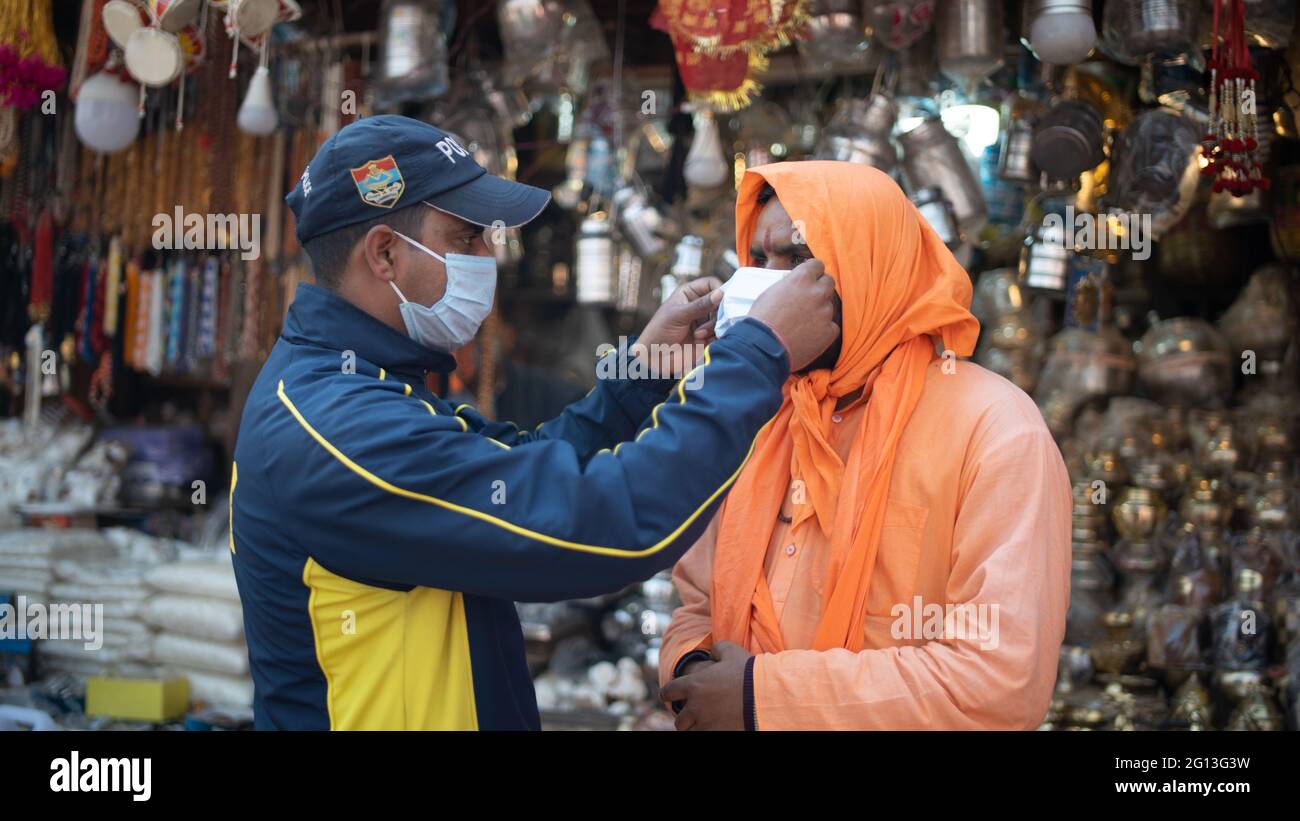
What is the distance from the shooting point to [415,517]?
4.52 feet

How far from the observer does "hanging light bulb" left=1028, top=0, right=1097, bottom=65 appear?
2922 mm

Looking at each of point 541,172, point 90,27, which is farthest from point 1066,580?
point 541,172

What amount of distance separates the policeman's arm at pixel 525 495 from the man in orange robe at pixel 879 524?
0.36 meters

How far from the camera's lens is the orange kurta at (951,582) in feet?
4.93

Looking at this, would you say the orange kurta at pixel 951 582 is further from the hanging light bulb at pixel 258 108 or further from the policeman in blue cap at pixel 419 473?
the hanging light bulb at pixel 258 108

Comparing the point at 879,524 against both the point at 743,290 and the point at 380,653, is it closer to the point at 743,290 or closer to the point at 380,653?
the point at 743,290

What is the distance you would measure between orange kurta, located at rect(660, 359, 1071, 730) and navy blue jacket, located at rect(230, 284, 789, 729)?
A: 35cm

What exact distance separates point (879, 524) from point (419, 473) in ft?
2.39

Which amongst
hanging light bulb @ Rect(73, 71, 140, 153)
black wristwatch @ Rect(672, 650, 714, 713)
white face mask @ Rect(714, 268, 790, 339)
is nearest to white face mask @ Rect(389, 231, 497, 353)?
white face mask @ Rect(714, 268, 790, 339)

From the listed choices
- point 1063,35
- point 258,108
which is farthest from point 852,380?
point 258,108

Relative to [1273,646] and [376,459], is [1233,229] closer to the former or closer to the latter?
[1273,646]

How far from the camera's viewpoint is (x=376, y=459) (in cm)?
138

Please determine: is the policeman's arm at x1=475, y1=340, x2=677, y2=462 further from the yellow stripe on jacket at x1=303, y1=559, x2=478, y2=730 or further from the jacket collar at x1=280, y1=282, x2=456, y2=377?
the yellow stripe on jacket at x1=303, y1=559, x2=478, y2=730

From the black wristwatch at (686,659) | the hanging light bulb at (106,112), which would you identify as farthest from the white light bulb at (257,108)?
the black wristwatch at (686,659)
